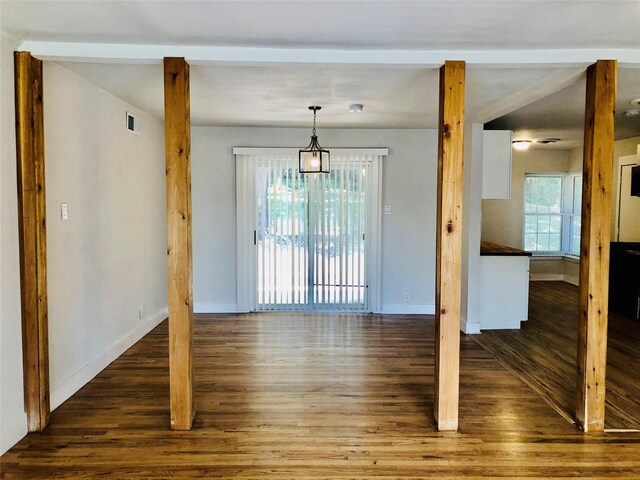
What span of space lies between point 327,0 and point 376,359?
3.10 meters

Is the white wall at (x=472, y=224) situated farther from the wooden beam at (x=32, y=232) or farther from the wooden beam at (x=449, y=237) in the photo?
the wooden beam at (x=32, y=232)

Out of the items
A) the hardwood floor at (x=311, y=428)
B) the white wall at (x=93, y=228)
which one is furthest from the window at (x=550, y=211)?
the white wall at (x=93, y=228)

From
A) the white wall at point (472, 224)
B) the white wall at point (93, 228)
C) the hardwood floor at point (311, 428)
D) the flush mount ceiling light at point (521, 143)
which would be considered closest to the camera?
the hardwood floor at point (311, 428)

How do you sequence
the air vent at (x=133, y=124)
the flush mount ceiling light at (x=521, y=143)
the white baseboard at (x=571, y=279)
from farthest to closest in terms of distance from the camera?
the white baseboard at (x=571, y=279)
the flush mount ceiling light at (x=521, y=143)
the air vent at (x=133, y=124)

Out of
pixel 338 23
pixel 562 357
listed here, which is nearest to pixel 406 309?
pixel 562 357

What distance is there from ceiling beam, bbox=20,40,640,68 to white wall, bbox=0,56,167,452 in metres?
0.51

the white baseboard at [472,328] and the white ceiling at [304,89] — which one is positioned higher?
the white ceiling at [304,89]

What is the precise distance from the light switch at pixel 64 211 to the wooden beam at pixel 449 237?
2608 millimetres

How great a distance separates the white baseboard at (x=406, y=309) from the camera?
5.95 meters

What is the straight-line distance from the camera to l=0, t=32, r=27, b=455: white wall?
256cm

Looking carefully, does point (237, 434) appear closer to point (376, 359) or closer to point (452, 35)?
point (376, 359)

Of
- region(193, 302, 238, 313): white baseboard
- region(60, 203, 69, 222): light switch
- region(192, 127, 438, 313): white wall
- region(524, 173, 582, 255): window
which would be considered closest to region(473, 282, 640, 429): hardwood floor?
region(192, 127, 438, 313): white wall

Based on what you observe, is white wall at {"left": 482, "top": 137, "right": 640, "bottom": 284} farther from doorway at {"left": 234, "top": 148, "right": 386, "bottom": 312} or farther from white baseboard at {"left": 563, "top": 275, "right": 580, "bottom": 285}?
doorway at {"left": 234, "top": 148, "right": 386, "bottom": 312}

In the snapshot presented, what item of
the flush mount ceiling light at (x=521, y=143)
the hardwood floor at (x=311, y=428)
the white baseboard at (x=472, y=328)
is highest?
the flush mount ceiling light at (x=521, y=143)
